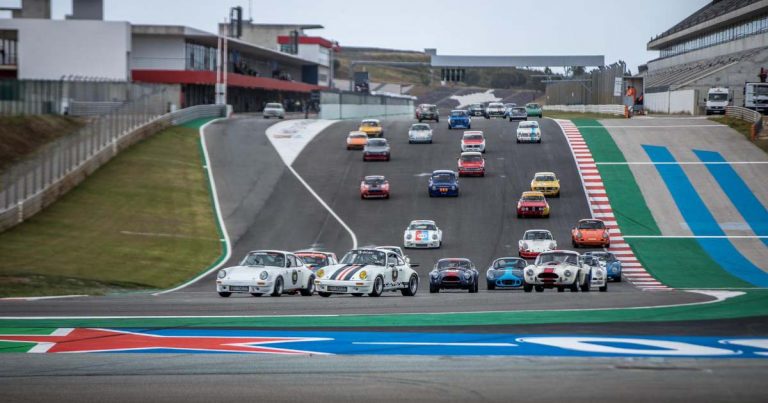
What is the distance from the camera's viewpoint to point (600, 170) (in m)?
58.2

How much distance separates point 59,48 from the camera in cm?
8856

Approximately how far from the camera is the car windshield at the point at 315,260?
98.2ft

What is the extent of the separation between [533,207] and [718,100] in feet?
124

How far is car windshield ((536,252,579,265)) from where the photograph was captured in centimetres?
2759

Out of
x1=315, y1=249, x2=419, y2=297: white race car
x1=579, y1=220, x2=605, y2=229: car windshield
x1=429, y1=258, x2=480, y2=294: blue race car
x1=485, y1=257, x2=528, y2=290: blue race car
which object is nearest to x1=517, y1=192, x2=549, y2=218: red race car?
x1=579, y1=220, x2=605, y2=229: car windshield

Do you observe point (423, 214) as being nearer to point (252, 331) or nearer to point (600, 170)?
point (600, 170)

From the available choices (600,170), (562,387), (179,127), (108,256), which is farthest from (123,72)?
(562,387)

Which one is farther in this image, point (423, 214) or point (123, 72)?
point (123, 72)

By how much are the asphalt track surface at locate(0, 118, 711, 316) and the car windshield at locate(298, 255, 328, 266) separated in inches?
121

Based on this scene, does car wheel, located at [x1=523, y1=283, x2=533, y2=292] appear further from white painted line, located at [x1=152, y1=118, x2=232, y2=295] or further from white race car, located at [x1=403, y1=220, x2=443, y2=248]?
white race car, located at [x1=403, y1=220, x2=443, y2=248]

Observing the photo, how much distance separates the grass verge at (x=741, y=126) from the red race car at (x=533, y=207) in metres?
21.6

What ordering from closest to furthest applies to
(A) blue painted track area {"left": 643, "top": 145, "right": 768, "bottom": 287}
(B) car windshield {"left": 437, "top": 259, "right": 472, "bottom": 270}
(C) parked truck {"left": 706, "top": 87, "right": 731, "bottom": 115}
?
(B) car windshield {"left": 437, "top": 259, "right": 472, "bottom": 270}, (A) blue painted track area {"left": 643, "top": 145, "right": 768, "bottom": 287}, (C) parked truck {"left": 706, "top": 87, "right": 731, "bottom": 115}

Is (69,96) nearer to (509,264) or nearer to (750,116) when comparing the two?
(509,264)

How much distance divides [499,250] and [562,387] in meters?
30.2
